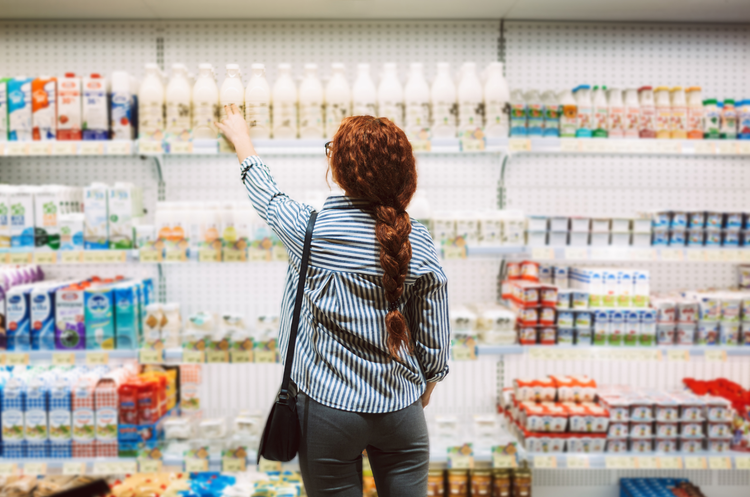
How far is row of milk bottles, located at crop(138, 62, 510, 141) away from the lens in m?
2.37

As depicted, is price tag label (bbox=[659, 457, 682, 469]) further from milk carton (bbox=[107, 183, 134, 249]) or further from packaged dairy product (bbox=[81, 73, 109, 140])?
packaged dairy product (bbox=[81, 73, 109, 140])

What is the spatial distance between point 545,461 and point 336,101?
190 cm

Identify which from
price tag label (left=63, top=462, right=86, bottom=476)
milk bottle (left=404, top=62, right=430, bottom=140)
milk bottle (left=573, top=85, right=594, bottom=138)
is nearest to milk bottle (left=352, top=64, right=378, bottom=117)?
milk bottle (left=404, top=62, right=430, bottom=140)

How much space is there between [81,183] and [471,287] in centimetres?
224

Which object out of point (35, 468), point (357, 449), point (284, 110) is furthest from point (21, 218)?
point (357, 449)

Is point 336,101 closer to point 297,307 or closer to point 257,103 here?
point 257,103

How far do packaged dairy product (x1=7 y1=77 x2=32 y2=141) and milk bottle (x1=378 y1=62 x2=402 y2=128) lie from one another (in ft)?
5.14

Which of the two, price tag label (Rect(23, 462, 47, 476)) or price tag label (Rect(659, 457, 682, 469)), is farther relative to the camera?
price tag label (Rect(659, 457, 682, 469))

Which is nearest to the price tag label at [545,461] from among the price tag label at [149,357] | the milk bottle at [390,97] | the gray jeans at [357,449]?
the gray jeans at [357,449]

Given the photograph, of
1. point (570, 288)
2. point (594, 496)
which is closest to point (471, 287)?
point (570, 288)

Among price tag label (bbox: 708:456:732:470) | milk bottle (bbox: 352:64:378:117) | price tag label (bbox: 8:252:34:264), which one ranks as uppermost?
milk bottle (bbox: 352:64:378:117)

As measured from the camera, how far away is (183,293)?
309 cm

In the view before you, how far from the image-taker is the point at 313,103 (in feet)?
8.02

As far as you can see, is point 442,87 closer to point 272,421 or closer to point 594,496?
point 272,421
